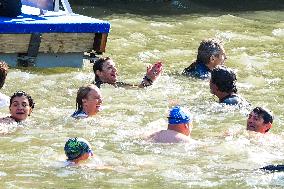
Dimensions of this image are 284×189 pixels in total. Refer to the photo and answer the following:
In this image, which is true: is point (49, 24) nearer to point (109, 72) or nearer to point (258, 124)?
point (109, 72)

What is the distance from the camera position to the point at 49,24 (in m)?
14.6

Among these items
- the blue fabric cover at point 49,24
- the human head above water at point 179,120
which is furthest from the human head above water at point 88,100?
the blue fabric cover at point 49,24

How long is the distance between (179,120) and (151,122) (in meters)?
1.41

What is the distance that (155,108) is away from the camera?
41.1 ft

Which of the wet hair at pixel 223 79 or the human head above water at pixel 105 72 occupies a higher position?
the wet hair at pixel 223 79

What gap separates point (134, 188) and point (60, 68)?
6.69 m

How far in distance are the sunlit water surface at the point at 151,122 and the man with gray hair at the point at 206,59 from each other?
174mm

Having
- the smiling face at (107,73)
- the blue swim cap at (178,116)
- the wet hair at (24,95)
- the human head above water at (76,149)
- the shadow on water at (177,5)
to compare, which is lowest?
the shadow on water at (177,5)

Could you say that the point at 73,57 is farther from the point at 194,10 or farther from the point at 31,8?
the point at 194,10

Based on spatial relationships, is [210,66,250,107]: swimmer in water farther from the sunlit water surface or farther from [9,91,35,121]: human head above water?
[9,91,35,121]: human head above water

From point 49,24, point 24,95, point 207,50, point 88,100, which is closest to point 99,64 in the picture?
point 49,24

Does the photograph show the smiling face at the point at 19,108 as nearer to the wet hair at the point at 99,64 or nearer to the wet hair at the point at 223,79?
the wet hair at the point at 99,64

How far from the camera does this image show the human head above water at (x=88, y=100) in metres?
11.4

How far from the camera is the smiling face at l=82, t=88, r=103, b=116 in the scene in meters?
11.5
